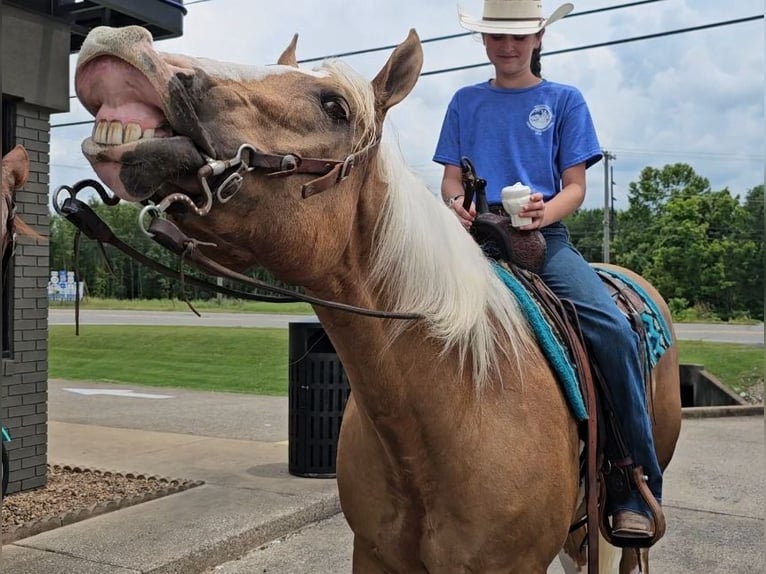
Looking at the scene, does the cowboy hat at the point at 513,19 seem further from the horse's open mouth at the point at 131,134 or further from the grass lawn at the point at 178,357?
the grass lawn at the point at 178,357

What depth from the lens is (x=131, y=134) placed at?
4.69 feet

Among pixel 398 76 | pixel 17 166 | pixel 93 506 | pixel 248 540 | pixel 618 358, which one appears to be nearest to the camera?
pixel 398 76

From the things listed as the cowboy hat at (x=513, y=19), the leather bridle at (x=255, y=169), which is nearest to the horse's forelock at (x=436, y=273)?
the leather bridle at (x=255, y=169)

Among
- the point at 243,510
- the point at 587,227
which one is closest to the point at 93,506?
the point at 243,510

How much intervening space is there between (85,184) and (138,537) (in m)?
3.58

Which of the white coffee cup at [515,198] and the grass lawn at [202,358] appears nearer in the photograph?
the white coffee cup at [515,198]

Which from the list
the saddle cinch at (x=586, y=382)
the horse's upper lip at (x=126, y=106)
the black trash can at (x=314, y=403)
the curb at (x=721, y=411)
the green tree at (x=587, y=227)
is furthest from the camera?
the green tree at (x=587, y=227)

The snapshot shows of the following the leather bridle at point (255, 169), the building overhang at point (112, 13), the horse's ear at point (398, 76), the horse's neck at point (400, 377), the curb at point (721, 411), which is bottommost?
the curb at point (721, 411)

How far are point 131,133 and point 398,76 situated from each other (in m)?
0.75

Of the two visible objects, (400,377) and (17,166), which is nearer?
(400,377)

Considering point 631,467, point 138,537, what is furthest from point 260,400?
point 631,467

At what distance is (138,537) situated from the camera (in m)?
4.50

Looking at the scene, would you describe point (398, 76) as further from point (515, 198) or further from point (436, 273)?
point (515, 198)

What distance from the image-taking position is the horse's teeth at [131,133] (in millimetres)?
1428
